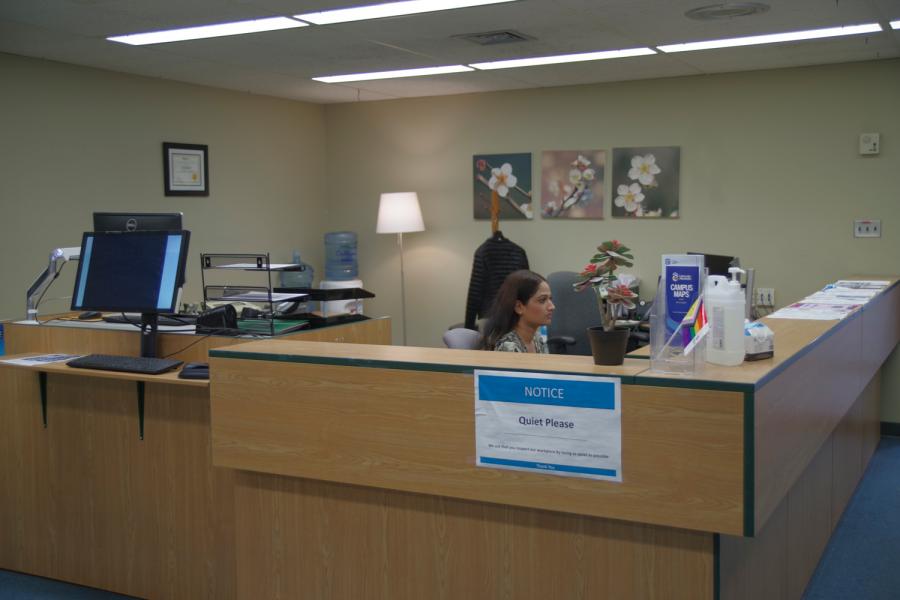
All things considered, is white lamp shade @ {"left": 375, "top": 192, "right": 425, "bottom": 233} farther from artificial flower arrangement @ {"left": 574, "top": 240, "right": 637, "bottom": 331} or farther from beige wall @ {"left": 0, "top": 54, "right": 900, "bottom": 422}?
artificial flower arrangement @ {"left": 574, "top": 240, "right": 637, "bottom": 331}

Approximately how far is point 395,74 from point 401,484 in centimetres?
415

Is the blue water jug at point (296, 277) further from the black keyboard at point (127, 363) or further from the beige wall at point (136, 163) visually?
the black keyboard at point (127, 363)

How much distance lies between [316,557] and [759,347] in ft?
4.71

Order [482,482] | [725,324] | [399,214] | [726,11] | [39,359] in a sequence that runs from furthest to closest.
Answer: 1. [399,214]
2. [726,11]
3. [39,359]
4. [482,482]
5. [725,324]

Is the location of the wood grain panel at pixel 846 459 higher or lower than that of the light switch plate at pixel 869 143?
lower

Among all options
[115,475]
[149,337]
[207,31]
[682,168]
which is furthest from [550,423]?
[682,168]

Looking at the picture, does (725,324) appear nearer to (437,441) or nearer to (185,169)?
(437,441)

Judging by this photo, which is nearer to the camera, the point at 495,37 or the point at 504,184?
the point at 495,37

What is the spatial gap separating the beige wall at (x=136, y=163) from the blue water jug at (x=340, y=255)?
0.51ft

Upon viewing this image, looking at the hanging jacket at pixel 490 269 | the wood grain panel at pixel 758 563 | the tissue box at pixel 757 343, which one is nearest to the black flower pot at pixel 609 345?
the tissue box at pixel 757 343

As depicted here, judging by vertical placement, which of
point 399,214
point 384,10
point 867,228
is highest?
point 384,10

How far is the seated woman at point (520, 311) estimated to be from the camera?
12.4 ft

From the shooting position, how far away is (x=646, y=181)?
6.50m

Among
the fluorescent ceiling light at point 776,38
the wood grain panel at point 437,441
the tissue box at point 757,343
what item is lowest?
the wood grain panel at point 437,441
